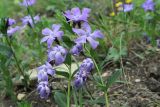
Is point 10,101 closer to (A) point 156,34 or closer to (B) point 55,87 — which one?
(B) point 55,87

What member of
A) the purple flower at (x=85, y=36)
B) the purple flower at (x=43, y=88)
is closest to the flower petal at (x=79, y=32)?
the purple flower at (x=85, y=36)

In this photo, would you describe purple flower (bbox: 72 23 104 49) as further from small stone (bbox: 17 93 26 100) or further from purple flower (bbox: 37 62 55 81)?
small stone (bbox: 17 93 26 100)

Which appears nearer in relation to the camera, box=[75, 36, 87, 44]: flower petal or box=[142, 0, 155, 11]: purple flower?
box=[75, 36, 87, 44]: flower petal

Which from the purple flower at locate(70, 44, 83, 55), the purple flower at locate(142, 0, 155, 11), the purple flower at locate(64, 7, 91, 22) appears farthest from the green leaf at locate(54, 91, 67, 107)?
the purple flower at locate(142, 0, 155, 11)

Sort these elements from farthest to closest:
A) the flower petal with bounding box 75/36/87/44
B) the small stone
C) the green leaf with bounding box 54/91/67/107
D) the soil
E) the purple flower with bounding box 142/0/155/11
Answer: the purple flower with bounding box 142/0/155/11
the small stone
the soil
the green leaf with bounding box 54/91/67/107
the flower petal with bounding box 75/36/87/44

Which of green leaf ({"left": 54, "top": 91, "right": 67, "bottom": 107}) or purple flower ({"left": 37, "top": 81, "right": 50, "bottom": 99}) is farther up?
purple flower ({"left": 37, "top": 81, "right": 50, "bottom": 99})

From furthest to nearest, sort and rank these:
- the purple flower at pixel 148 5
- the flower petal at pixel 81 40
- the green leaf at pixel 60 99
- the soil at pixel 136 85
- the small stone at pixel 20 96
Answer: the purple flower at pixel 148 5 < the small stone at pixel 20 96 < the soil at pixel 136 85 < the green leaf at pixel 60 99 < the flower petal at pixel 81 40

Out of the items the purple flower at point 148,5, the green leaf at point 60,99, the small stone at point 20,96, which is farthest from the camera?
the purple flower at point 148,5

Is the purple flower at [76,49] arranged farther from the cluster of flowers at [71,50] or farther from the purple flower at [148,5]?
the purple flower at [148,5]

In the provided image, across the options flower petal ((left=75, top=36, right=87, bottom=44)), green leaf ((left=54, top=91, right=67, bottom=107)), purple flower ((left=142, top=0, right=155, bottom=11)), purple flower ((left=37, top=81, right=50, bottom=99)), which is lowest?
green leaf ((left=54, top=91, right=67, bottom=107))
